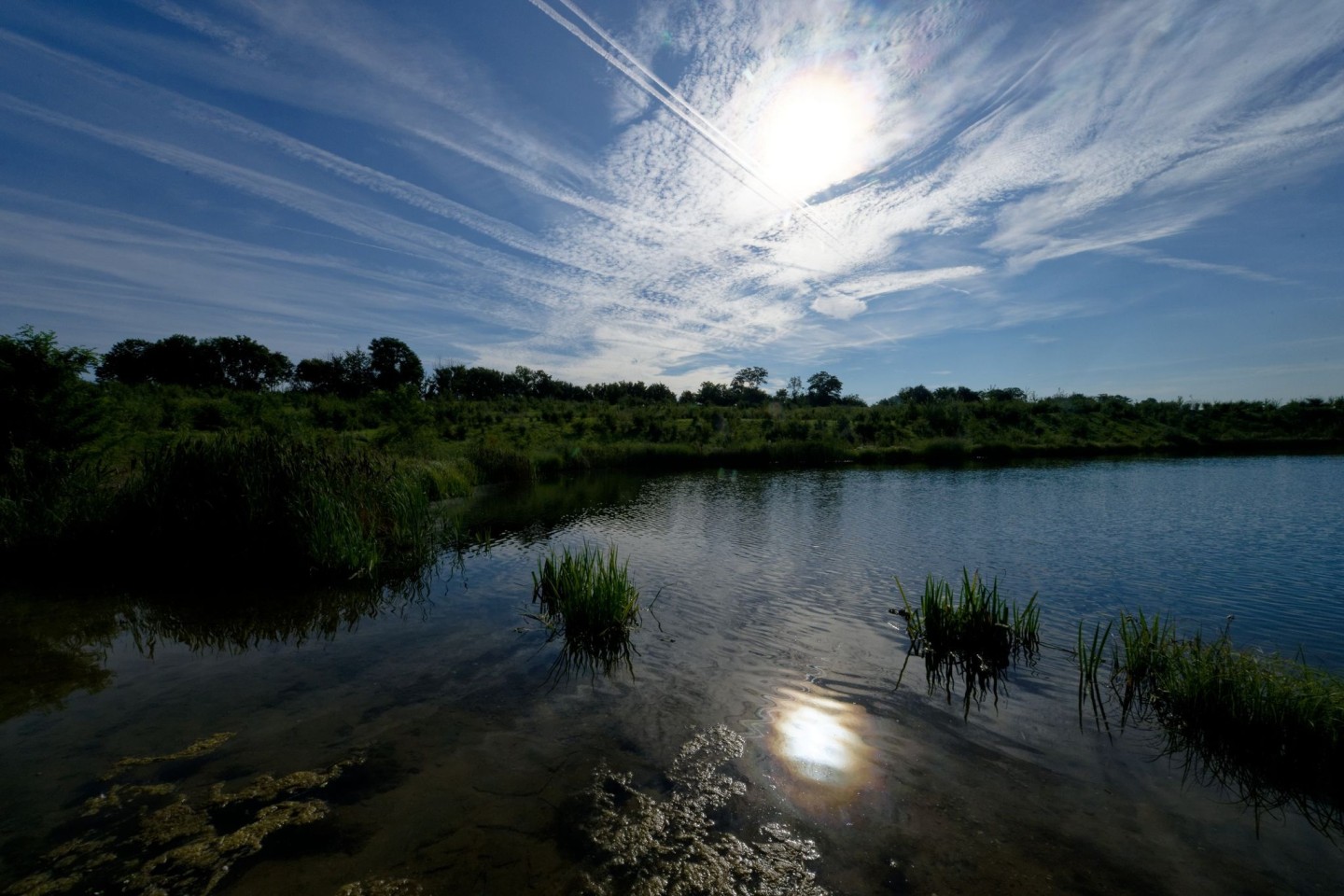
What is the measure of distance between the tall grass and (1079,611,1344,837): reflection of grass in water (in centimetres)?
1289

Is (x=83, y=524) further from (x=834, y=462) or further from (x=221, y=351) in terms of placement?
(x=221, y=351)

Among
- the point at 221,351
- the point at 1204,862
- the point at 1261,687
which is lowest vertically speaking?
the point at 1204,862

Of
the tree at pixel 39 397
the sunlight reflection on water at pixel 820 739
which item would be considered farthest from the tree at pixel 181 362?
the sunlight reflection on water at pixel 820 739

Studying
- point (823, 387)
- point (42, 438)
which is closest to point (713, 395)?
point (823, 387)

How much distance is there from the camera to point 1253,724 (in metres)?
5.60

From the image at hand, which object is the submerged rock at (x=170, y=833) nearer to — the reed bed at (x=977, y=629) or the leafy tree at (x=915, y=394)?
the reed bed at (x=977, y=629)

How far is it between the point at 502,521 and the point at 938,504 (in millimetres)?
15865

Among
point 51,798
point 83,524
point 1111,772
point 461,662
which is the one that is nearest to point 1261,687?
point 1111,772

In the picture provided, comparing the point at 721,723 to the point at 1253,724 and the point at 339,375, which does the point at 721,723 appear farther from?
the point at 339,375

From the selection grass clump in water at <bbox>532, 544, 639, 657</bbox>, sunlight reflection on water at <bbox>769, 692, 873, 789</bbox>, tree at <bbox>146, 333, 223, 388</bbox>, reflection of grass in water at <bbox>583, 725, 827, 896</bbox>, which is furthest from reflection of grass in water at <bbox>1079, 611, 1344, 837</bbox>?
tree at <bbox>146, 333, 223, 388</bbox>

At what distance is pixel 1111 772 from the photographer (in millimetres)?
5367

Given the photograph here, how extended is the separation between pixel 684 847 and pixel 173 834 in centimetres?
385

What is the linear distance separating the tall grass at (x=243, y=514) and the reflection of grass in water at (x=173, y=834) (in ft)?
22.8

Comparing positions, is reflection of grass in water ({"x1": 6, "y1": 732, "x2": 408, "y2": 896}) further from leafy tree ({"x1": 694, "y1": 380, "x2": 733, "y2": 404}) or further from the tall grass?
leafy tree ({"x1": 694, "y1": 380, "x2": 733, "y2": 404})
